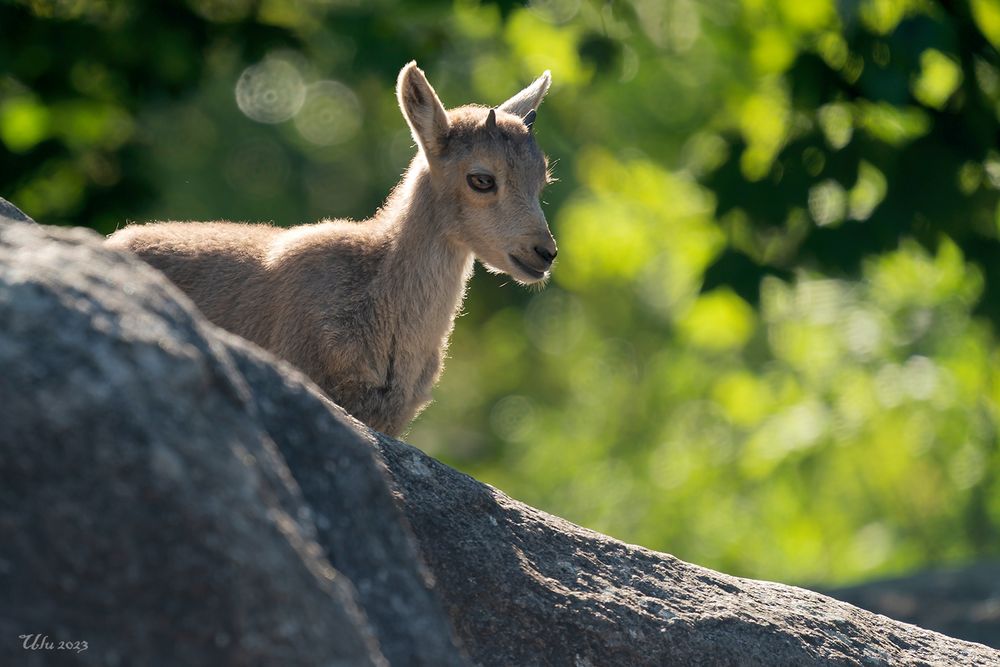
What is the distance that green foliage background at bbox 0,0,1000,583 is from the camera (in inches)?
436

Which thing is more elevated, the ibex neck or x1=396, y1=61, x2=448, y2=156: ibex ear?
x1=396, y1=61, x2=448, y2=156: ibex ear

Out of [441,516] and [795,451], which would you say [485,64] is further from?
[441,516]

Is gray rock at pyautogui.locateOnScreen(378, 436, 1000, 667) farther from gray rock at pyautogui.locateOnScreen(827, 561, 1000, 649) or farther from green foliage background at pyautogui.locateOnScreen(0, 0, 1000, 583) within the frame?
green foliage background at pyautogui.locateOnScreen(0, 0, 1000, 583)

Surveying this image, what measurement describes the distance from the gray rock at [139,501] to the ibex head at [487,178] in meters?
4.66

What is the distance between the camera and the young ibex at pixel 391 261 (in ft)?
24.3

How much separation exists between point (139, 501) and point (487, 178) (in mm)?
5291

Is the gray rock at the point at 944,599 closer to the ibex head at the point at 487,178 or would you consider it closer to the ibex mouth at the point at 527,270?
the ibex mouth at the point at 527,270

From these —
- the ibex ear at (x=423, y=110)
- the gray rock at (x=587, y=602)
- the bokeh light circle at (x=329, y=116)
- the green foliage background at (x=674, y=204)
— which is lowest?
the gray rock at (x=587, y=602)

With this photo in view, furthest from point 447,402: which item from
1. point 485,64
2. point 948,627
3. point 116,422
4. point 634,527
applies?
point 116,422

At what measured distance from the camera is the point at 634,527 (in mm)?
24172

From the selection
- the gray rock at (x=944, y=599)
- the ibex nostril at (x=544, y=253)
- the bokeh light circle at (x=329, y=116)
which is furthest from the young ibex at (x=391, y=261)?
the bokeh light circle at (x=329, y=116)

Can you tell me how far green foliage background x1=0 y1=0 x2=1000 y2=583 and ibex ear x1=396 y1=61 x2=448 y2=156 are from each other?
2.51 metres

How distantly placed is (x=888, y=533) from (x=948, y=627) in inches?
486

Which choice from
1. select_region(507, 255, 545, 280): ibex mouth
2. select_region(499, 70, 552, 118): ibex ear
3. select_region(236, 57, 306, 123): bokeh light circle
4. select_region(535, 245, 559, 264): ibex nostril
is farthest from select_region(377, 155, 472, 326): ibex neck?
select_region(236, 57, 306, 123): bokeh light circle
